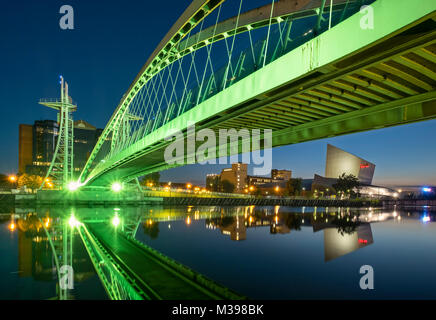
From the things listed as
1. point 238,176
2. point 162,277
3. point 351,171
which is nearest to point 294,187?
point 351,171

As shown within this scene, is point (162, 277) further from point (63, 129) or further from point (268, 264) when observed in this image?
point (63, 129)

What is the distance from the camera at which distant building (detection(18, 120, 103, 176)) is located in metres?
96.9

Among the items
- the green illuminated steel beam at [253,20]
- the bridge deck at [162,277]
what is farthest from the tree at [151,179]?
the bridge deck at [162,277]

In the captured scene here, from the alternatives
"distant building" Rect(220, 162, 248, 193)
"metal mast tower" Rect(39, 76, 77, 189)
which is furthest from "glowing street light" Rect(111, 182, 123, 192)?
"distant building" Rect(220, 162, 248, 193)

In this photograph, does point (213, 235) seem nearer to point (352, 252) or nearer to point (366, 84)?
point (352, 252)

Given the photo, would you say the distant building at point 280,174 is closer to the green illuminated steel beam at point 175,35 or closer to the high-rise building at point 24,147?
the high-rise building at point 24,147

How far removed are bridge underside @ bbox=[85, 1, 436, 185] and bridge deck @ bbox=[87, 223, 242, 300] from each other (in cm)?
500

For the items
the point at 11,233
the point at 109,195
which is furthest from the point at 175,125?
the point at 109,195

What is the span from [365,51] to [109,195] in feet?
139

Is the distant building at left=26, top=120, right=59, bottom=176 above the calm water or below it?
above

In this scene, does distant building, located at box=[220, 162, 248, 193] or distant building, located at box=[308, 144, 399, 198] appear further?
distant building, located at box=[220, 162, 248, 193]

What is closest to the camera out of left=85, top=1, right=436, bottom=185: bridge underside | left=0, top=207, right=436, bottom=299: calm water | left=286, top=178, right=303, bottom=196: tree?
left=85, top=1, right=436, bottom=185: bridge underside

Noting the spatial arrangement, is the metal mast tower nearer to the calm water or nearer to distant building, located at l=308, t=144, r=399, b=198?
the calm water

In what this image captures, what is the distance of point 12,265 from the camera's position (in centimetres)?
905
